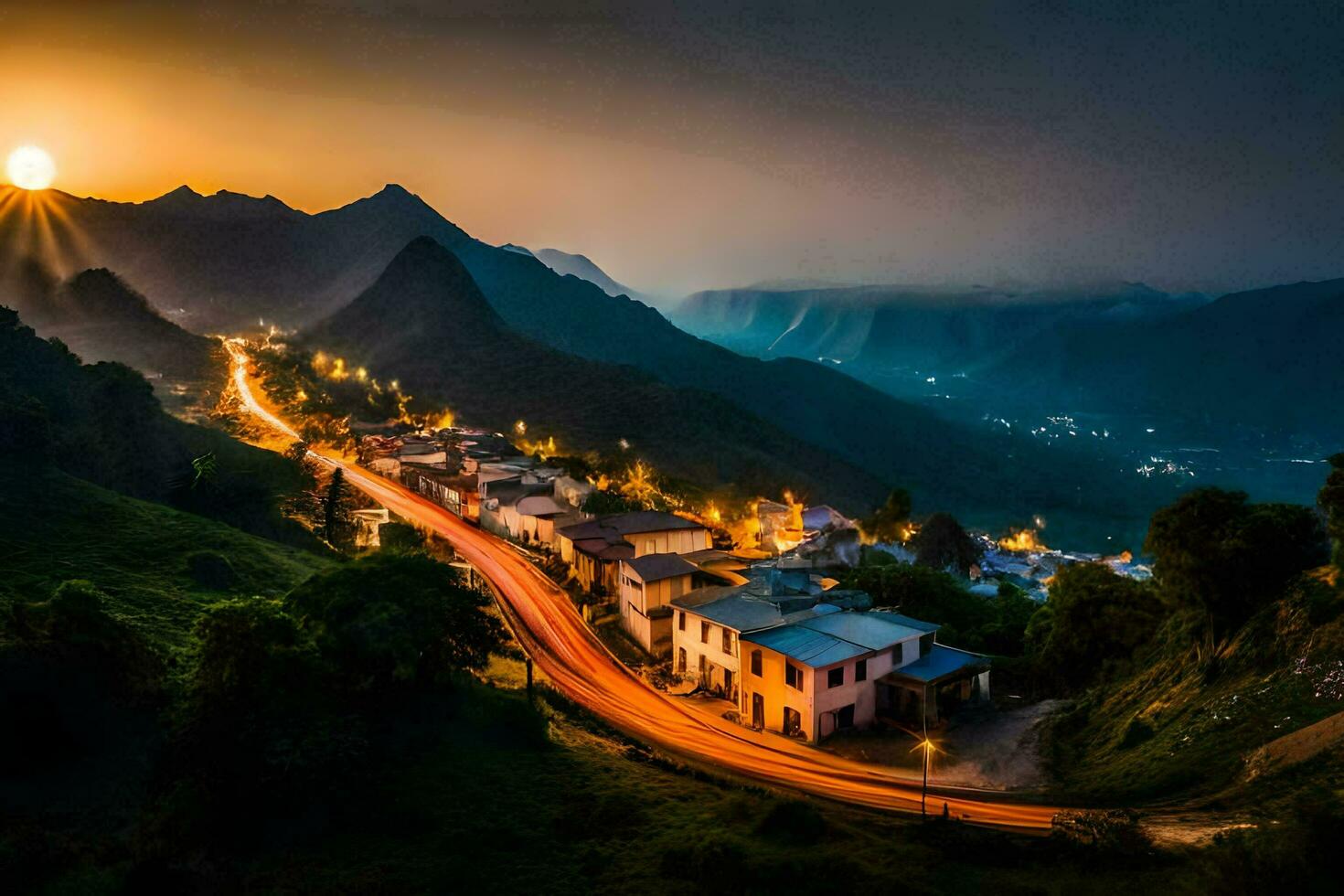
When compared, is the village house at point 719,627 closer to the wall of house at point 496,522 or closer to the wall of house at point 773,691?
the wall of house at point 773,691

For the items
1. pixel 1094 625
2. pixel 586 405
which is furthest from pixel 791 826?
pixel 586 405

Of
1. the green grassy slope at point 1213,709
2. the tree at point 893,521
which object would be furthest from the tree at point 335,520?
the tree at point 893,521

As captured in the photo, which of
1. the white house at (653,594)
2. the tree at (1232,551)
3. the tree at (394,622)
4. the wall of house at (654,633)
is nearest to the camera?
the tree at (394,622)

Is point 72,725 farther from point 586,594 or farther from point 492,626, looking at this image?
point 586,594

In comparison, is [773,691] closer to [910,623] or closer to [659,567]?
[910,623]

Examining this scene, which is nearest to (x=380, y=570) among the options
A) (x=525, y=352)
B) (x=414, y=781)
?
(x=414, y=781)

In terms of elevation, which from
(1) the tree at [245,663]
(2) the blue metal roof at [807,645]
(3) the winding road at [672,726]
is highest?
(1) the tree at [245,663]

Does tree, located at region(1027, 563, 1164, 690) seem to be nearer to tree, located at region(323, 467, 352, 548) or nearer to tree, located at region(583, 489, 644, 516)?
tree, located at region(583, 489, 644, 516)
